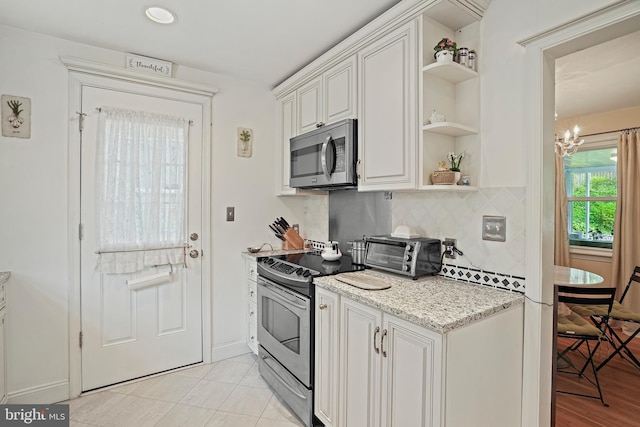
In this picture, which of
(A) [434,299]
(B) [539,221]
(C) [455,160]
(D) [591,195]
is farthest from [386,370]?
(D) [591,195]

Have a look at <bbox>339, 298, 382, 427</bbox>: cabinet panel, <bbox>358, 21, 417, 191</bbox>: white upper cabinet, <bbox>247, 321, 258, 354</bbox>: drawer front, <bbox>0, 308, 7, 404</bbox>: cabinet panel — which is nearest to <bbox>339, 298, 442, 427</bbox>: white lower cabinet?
<bbox>339, 298, 382, 427</bbox>: cabinet panel

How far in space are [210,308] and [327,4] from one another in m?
2.46

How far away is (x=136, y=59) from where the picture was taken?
2.43 metres

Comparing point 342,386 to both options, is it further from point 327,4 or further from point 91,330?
point 327,4

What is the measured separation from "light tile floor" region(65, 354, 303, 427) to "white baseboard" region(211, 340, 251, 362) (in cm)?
20

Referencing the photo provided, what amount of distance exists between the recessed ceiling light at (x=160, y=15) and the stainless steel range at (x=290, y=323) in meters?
1.73

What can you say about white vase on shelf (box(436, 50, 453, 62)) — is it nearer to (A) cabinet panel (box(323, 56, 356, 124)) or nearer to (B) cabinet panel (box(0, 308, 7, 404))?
(A) cabinet panel (box(323, 56, 356, 124))

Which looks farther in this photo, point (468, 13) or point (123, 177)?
point (123, 177)

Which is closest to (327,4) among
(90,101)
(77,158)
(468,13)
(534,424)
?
(468,13)

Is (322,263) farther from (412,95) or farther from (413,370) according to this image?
(412,95)

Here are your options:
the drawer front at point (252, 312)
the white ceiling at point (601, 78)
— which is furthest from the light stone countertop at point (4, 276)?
the white ceiling at point (601, 78)

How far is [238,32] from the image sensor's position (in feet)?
6.94

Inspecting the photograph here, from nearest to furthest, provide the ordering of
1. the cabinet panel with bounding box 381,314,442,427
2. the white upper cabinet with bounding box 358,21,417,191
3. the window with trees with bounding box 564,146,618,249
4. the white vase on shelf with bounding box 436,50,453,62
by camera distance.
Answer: the cabinet panel with bounding box 381,314,442,427 → the white vase on shelf with bounding box 436,50,453,62 → the white upper cabinet with bounding box 358,21,417,191 → the window with trees with bounding box 564,146,618,249

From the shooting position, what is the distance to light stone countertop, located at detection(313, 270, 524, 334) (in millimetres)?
1256
